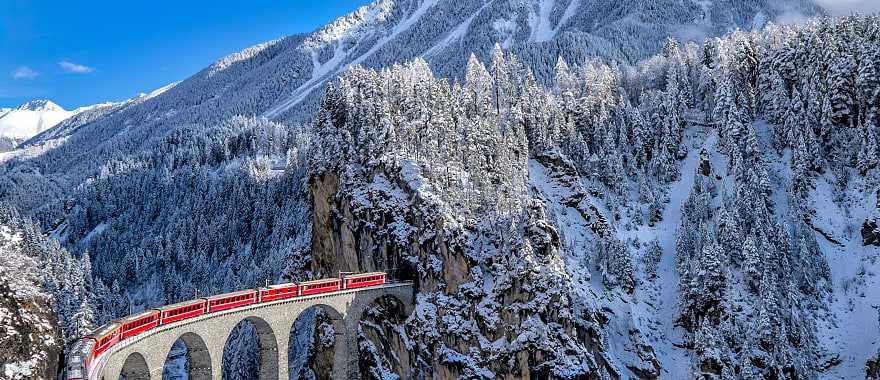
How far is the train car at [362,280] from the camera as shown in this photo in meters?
56.2

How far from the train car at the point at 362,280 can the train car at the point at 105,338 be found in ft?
70.6

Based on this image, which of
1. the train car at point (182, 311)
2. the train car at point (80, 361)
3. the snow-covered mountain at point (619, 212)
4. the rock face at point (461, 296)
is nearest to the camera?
the train car at point (80, 361)

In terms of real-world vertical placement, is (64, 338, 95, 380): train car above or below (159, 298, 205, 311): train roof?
below

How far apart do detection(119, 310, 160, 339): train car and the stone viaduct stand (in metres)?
0.38

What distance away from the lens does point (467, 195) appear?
208 feet

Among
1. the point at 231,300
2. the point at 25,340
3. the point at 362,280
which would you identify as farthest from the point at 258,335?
the point at 25,340

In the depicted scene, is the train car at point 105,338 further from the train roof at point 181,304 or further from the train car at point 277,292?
the train car at point 277,292

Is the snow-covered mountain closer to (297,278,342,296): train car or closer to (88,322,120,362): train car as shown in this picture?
(297,278,342,296): train car

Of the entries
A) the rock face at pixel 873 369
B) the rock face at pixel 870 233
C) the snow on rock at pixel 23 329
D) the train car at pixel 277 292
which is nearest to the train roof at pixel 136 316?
the train car at pixel 277 292

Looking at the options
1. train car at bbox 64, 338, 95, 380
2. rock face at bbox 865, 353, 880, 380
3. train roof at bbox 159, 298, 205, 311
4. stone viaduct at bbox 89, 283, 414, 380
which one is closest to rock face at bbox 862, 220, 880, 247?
rock face at bbox 865, 353, 880, 380

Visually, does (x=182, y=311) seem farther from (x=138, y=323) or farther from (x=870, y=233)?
(x=870, y=233)

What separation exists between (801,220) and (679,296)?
16623mm

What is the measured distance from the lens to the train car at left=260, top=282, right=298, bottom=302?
48.8 meters

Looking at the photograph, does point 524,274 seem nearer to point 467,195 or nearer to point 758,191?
point 467,195
